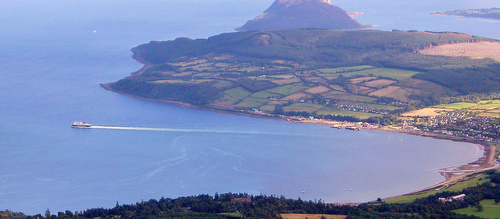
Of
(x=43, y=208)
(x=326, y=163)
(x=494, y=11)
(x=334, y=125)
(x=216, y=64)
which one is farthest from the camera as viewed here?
(x=494, y=11)

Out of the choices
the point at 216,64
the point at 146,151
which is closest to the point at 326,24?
the point at 216,64

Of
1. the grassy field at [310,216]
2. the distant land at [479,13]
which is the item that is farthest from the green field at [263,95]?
the distant land at [479,13]

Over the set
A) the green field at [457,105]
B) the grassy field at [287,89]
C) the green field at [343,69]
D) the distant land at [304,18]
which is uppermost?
the distant land at [304,18]

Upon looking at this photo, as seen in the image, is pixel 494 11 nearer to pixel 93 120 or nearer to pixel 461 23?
pixel 461 23

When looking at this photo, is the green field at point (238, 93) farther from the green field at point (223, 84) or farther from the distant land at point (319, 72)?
the green field at point (223, 84)

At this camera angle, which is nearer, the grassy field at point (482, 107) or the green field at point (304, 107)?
the grassy field at point (482, 107)

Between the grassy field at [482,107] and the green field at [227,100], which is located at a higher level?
the green field at [227,100]

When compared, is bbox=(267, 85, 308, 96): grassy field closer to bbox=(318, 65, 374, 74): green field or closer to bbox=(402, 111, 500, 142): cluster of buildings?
bbox=(318, 65, 374, 74): green field
